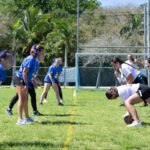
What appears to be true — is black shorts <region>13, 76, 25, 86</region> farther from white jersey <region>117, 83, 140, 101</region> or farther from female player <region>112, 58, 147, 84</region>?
female player <region>112, 58, 147, 84</region>

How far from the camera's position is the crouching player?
10.9m

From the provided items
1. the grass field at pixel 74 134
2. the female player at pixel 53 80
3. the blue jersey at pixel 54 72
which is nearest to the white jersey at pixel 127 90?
the grass field at pixel 74 134

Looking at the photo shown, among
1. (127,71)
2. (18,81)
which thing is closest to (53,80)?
(127,71)

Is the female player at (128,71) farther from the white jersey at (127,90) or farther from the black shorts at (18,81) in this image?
the black shorts at (18,81)

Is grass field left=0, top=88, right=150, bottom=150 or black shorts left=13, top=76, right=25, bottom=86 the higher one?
black shorts left=13, top=76, right=25, bottom=86

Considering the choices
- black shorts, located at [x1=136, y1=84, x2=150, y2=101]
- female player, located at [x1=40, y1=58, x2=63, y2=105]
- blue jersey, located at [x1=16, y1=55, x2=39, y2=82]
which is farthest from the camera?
female player, located at [x1=40, y1=58, x2=63, y2=105]

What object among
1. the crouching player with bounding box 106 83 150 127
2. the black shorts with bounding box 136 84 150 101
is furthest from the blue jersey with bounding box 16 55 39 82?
the black shorts with bounding box 136 84 150 101

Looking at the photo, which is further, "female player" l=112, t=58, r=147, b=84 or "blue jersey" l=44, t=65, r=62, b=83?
"blue jersey" l=44, t=65, r=62, b=83

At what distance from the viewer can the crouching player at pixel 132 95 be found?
35.9 ft

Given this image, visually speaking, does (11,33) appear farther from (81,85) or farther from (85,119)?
(85,119)

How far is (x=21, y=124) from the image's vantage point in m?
11.1

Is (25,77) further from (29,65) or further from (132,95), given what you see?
(132,95)

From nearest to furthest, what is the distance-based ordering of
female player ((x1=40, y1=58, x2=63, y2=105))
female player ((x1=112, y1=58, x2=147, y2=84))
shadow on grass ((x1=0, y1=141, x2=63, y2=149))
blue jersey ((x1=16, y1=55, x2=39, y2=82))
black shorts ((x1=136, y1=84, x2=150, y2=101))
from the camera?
shadow on grass ((x1=0, y1=141, x2=63, y2=149)) < black shorts ((x1=136, y1=84, x2=150, y2=101)) < blue jersey ((x1=16, y1=55, x2=39, y2=82)) < female player ((x1=112, y1=58, x2=147, y2=84)) < female player ((x1=40, y1=58, x2=63, y2=105))

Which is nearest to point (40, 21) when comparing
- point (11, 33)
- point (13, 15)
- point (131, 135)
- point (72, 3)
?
point (11, 33)
